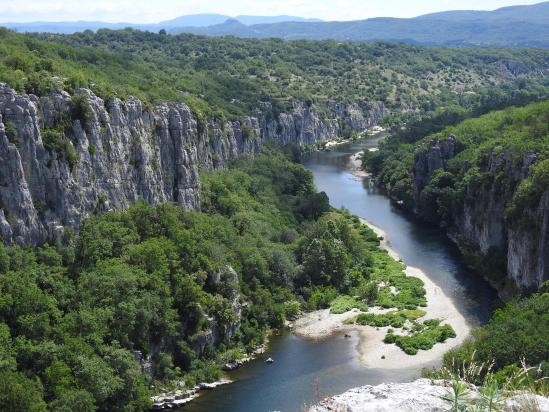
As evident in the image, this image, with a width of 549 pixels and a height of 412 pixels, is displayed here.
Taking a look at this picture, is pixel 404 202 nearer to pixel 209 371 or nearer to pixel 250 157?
pixel 250 157

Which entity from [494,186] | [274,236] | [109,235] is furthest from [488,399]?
[494,186]

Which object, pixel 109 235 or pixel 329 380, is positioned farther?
pixel 109 235

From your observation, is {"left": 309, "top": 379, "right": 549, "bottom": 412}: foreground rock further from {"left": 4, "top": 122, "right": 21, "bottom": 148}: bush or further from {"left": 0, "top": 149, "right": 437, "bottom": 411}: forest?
{"left": 4, "top": 122, "right": 21, "bottom": 148}: bush

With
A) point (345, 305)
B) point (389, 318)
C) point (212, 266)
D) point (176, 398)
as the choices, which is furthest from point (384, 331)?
point (176, 398)

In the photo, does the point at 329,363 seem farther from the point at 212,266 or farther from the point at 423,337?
the point at 212,266

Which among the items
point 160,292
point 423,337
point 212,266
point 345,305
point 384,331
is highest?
point 212,266

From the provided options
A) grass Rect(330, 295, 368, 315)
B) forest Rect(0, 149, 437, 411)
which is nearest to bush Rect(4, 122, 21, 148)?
forest Rect(0, 149, 437, 411)

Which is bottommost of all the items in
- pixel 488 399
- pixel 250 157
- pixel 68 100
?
pixel 250 157
